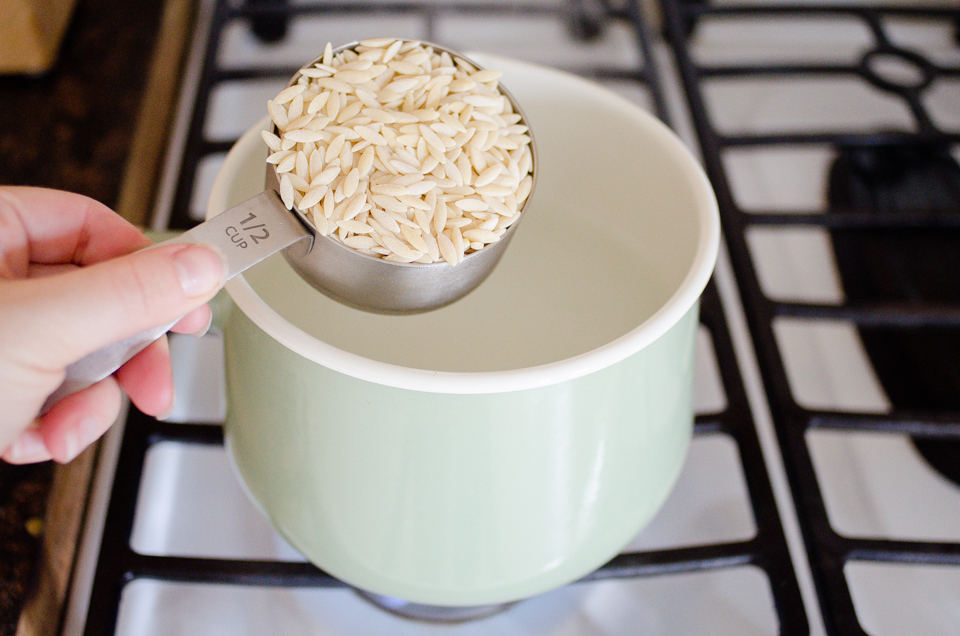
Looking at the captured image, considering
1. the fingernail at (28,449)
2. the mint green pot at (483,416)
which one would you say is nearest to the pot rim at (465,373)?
the mint green pot at (483,416)

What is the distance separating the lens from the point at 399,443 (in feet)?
0.98

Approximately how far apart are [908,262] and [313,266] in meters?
0.45

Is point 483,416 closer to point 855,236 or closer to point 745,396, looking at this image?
point 745,396

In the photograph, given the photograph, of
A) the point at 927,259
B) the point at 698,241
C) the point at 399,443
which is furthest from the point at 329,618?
the point at 927,259

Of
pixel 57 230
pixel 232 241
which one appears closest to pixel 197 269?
pixel 232 241

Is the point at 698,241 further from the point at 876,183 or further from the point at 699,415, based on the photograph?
the point at 876,183

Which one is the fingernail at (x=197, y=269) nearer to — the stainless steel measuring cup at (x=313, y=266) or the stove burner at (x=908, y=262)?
the stainless steel measuring cup at (x=313, y=266)

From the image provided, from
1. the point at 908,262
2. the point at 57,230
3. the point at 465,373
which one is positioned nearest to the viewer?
the point at 465,373

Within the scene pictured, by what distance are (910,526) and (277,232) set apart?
1.39ft

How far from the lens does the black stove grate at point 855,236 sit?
40 centimetres

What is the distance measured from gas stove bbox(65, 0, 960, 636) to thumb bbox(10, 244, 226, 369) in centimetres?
15

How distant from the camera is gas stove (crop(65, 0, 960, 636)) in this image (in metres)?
0.41

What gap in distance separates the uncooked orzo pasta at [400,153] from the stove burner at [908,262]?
0.29 metres

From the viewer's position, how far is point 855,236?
0.58 m
